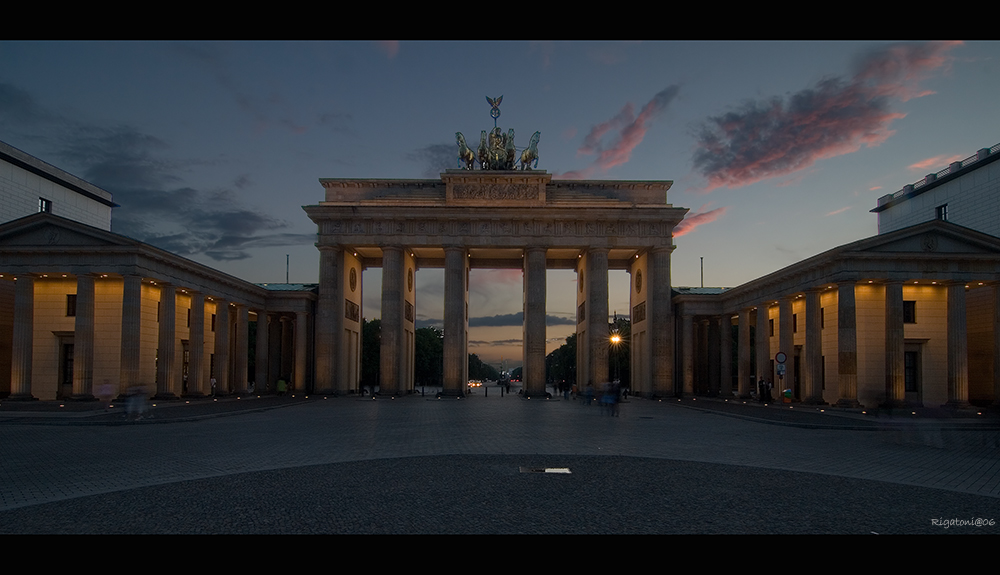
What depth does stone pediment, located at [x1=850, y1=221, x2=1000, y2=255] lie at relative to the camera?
3753cm

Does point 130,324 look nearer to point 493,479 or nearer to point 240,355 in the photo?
point 240,355

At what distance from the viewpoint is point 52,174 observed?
55906 millimetres

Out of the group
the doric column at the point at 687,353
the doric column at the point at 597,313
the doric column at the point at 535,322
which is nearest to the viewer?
the doric column at the point at 597,313

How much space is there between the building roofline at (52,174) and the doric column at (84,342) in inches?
774

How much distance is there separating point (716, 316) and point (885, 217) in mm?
19484

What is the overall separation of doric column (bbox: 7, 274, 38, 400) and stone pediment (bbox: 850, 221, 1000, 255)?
46081 millimetres

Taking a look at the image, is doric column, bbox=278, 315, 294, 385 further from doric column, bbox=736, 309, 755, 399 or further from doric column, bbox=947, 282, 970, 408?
doric column, bbox=947, 282, 970, 408

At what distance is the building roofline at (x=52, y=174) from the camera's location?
167 feet

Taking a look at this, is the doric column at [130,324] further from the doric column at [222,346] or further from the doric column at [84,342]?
the doric column at [222,346]

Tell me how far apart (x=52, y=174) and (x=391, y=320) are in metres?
30.3

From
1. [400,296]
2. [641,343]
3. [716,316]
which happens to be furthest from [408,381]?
[716,316]

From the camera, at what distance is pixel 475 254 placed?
Answer: 61094mm

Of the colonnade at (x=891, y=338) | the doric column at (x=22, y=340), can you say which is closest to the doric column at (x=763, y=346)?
the colonnade at (x=891, y=338)

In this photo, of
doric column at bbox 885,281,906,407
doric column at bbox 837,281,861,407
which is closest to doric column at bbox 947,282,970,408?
doric column at bbox 885,281,906,407
